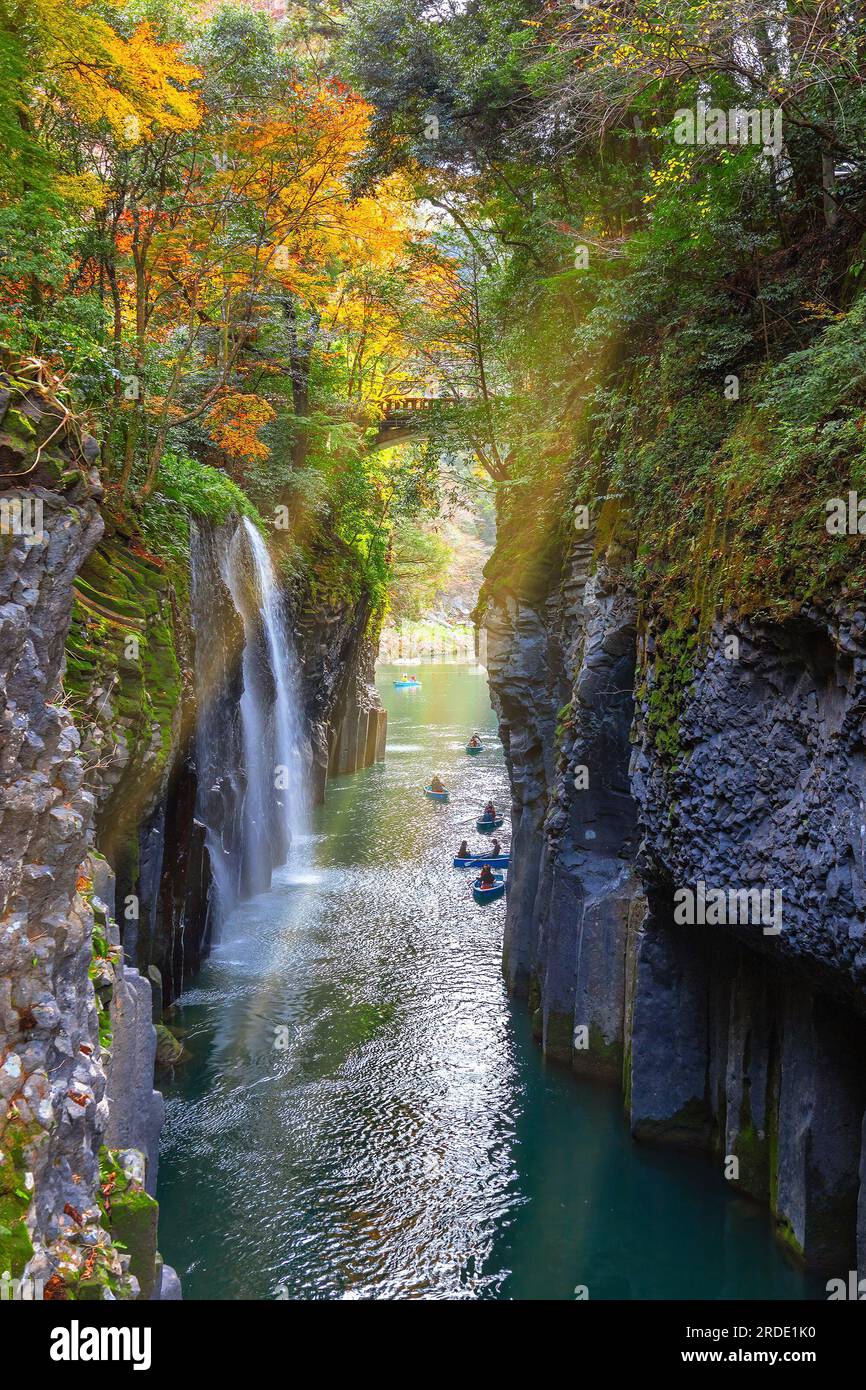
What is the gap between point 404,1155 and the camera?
13.1m

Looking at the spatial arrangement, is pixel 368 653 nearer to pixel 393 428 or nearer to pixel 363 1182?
pixel 393 428

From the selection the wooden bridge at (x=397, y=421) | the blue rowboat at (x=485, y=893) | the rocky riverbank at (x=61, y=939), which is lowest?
the blue rowboat at (x=485, y=893)

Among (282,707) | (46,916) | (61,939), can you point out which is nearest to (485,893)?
(282,707)

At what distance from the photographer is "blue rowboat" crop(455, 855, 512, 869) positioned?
2684 centimetres

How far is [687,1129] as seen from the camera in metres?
12.9

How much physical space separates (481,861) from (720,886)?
16.9 metres

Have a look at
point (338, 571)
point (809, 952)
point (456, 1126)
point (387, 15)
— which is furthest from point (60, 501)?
point (338, 571)

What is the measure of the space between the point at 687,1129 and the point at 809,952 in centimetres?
523

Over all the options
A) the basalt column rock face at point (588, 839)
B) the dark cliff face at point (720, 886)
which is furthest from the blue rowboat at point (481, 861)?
the dark cliff face at point (720, 886)

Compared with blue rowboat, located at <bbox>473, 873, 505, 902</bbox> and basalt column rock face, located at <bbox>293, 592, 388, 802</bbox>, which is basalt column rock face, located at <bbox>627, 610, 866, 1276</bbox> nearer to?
blue rowboat, located at <bbox>473, 873, 505, 902</bbox>

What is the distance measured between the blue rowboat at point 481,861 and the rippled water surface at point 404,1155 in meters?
4.50

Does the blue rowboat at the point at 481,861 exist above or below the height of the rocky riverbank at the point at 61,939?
below

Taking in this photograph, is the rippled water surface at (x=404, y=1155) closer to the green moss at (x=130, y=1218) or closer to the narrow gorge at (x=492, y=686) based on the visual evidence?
the narrow gorge at (x=492, y=686)

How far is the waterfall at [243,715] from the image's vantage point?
1994 cm
